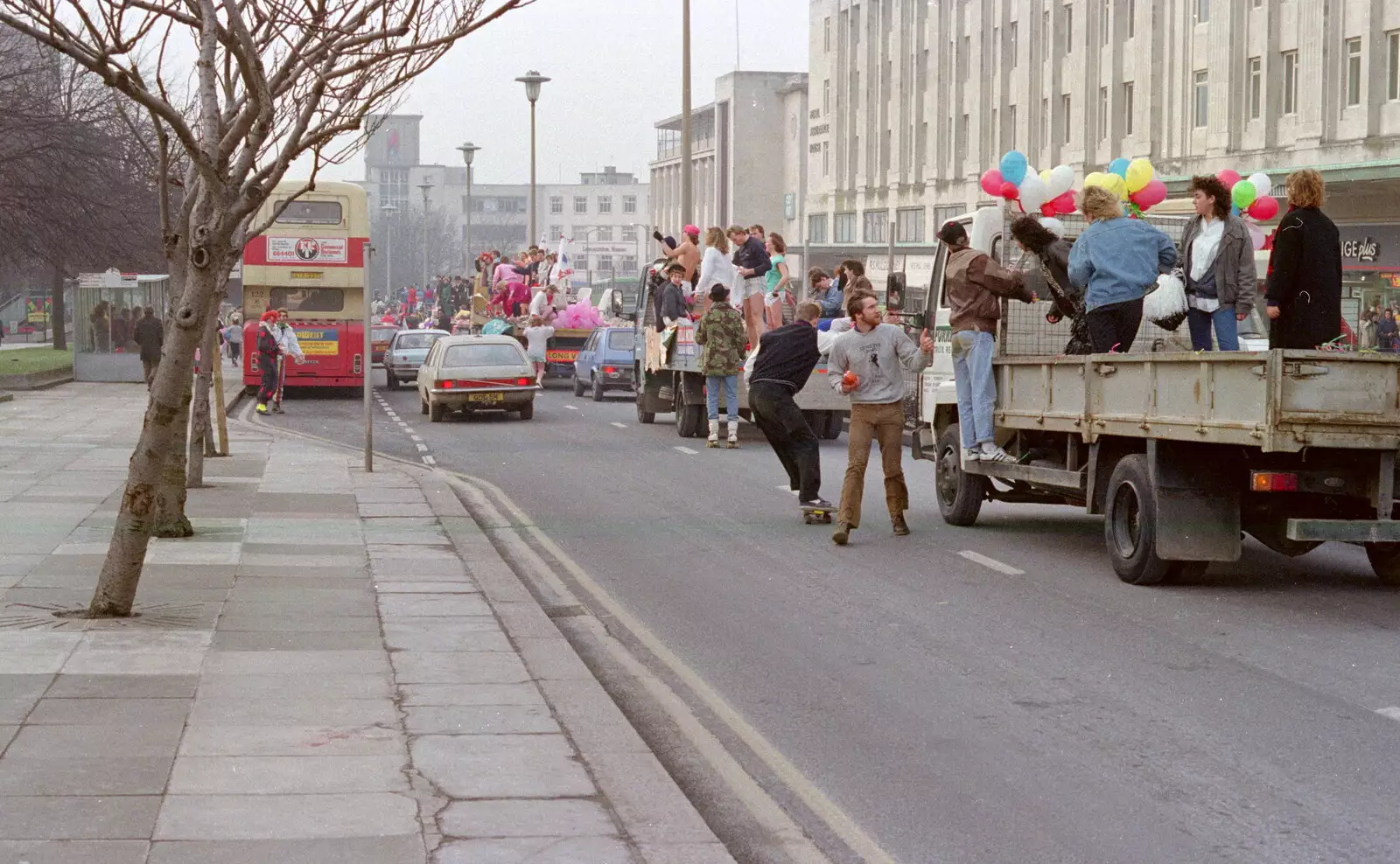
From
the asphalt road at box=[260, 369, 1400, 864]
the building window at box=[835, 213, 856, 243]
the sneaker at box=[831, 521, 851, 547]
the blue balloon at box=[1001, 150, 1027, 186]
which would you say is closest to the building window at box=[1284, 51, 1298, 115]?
the asphalt road at box=[260, 369, 1400, 864]

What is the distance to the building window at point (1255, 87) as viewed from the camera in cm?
5069

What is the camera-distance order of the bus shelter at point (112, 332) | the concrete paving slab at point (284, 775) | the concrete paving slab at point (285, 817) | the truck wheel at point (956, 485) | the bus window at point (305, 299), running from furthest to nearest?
the bus shelter at point (112, 332) → the bus window at point (305, 299) → the truck wheel at point (956, 485) → the concrete paving slab at point (284, 775) → the concrete paving slab at point (285, 817)

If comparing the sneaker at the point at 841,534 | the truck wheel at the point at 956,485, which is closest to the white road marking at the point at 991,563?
Answer: the sneaker at the point at 841,534

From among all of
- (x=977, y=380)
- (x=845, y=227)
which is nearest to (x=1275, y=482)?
(x=977, y=380)

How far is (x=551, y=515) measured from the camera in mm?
16875

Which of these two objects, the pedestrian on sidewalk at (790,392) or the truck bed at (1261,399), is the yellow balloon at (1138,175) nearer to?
the pedestrian on sidewalk at (790,392)

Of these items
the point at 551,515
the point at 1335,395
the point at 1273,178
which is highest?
the point at 1273,178

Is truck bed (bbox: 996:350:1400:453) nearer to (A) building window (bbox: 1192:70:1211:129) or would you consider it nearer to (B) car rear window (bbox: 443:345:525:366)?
(B) car rear window (bbox: 443:345:525:366)

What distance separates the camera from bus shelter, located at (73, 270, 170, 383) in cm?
4619

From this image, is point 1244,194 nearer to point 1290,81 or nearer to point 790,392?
point 790,392

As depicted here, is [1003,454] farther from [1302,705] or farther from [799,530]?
[1302,705]

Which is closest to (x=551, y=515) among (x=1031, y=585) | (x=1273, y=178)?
(x=1031, y=585)

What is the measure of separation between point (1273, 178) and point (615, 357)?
46.1ft

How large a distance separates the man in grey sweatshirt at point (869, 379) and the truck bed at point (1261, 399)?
2781mm
